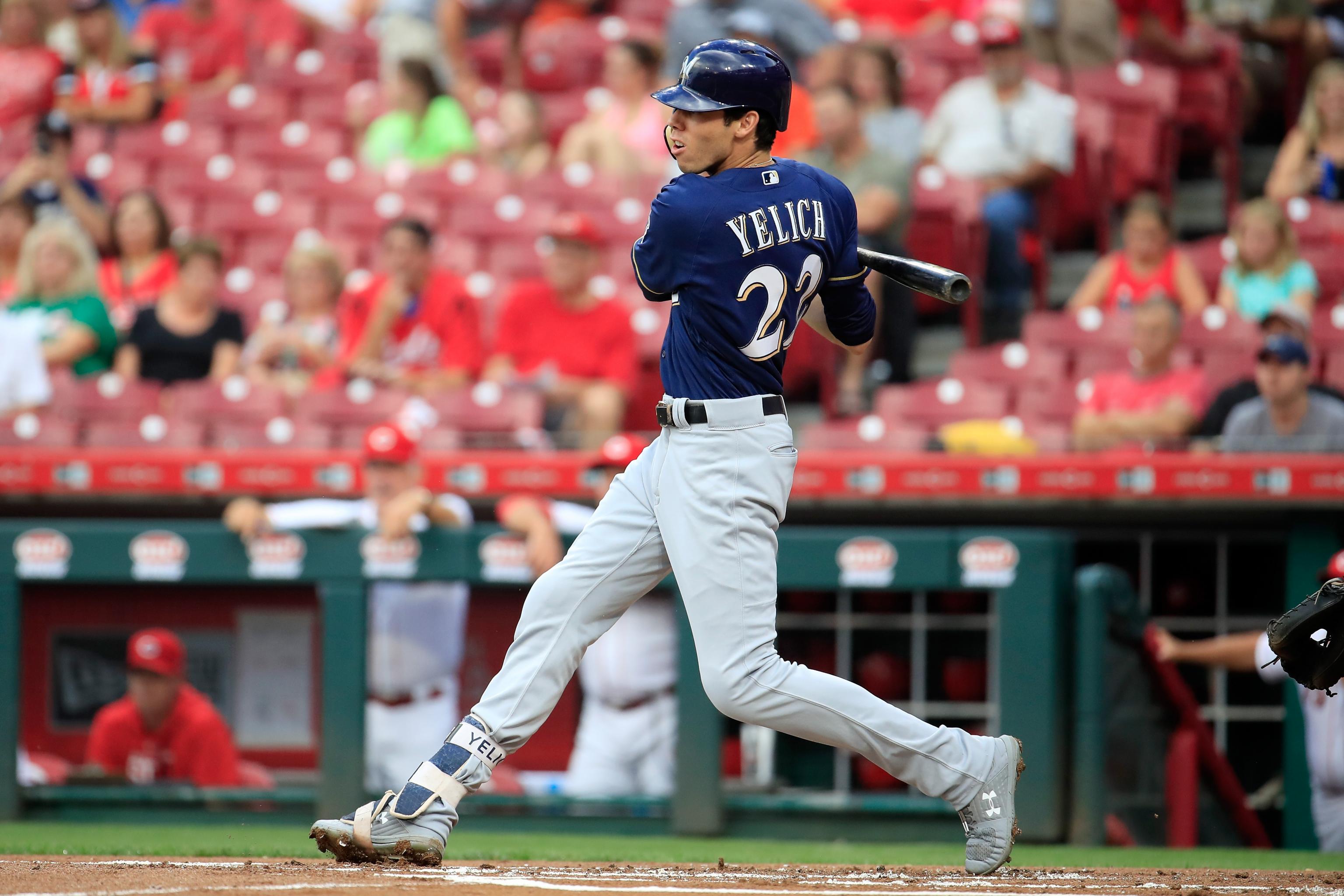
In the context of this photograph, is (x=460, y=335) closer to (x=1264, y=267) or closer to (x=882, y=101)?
(x=882, y=101)

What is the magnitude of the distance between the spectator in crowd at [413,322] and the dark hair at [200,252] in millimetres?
689

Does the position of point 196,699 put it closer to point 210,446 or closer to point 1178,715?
point 210,446

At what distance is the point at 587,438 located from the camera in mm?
5910

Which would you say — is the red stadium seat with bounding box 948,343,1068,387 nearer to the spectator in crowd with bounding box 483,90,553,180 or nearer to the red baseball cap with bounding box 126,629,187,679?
the spectator in crowd with bounding box 483,90,553,180

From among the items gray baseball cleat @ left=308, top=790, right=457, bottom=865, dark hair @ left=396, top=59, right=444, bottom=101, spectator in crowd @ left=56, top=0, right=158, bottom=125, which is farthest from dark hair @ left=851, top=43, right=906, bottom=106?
gray baseball cleat @ left=308, top=790, right=457, bottom=865

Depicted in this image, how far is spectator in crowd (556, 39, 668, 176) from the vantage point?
8.08 m

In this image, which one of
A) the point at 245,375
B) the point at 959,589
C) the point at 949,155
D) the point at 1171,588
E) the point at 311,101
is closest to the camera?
the point at 959,589

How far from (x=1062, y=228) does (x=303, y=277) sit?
11.9 ft

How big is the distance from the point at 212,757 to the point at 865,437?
2.48 meters

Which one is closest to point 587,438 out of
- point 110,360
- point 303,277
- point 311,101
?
point 303,277

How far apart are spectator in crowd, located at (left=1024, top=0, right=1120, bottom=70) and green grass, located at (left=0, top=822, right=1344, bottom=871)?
15.0 ft

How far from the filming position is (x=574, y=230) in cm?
664

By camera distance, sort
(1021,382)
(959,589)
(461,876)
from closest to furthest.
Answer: (461,876) < (959,589) < (1021,382)

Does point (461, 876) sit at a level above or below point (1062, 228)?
below
